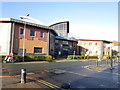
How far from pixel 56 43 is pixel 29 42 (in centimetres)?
1563

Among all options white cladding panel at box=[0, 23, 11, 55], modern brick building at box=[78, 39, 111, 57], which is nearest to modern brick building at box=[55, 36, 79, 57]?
modern brick building at box=[78, 39, 111, 57]

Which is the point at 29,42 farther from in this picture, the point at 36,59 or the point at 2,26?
the point at 2,26

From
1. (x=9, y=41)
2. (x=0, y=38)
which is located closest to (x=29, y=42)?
(x=9, y=41)

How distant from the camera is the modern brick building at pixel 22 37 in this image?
2200cm

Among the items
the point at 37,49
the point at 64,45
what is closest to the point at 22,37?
the point at 37,49

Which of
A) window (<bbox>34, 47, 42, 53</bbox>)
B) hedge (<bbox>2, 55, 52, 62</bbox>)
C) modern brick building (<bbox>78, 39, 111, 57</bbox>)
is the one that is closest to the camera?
hedge (<bbox>2, 55, 52, 62</bbox>)

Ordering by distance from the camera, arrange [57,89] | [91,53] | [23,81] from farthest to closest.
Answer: [91,53] < [23,81] < [57,89]

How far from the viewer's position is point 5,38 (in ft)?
72.4

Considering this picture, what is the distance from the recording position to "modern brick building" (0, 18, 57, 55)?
2200 centimetres

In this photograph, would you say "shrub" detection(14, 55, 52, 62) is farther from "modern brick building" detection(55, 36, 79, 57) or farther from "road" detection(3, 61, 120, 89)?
"modern brick building" detection(55, 36, 79, 57)

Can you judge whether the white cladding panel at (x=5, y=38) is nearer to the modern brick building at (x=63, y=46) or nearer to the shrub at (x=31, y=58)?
the shrub at (x=31, y=58)

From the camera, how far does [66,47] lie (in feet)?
141

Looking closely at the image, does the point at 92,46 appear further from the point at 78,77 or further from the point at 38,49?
the point at 78,77

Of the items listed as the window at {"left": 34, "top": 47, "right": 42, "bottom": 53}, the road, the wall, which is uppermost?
the wall
